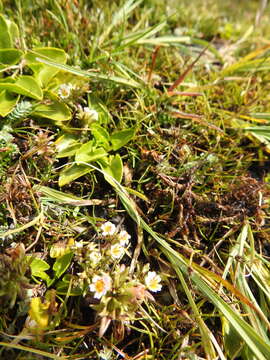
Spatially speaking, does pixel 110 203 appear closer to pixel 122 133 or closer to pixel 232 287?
pixel 122 133

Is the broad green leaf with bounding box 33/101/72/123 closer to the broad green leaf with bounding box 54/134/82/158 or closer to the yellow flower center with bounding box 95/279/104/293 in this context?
the broad green leaf with bounding box 54/134/82/158

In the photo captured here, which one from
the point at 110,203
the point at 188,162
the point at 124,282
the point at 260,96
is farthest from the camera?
the point at 260,96

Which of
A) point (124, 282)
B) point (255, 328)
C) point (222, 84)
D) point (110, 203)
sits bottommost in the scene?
point (255, 328)

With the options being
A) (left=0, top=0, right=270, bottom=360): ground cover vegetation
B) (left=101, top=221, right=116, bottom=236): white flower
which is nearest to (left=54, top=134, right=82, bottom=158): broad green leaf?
(left=0, top=0, right=270, bottom=360): ground cover vegetation

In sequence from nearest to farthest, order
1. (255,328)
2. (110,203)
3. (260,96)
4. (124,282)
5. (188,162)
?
(124,282) < (255,328) < (110,203) < (188,162) < (260,96)

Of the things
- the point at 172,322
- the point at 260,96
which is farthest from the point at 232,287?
the point at 260,96

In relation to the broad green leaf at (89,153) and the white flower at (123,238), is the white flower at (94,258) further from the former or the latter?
the broad green leaf at (89,153)
